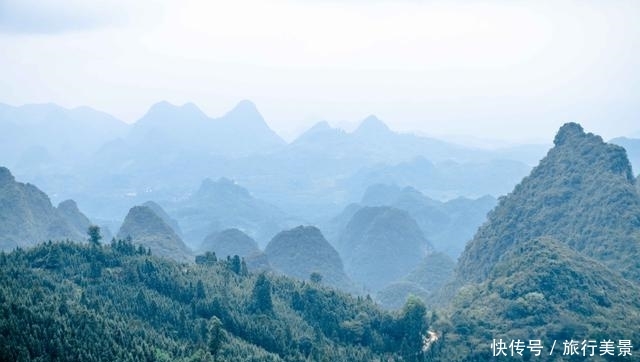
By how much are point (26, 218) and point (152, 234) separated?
70.2ft

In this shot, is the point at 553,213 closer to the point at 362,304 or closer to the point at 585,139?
the point at 585,139

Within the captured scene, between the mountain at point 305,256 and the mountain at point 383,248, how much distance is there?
55.7 ft

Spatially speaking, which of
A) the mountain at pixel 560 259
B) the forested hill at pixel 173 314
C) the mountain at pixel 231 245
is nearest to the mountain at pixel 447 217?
the mountain at pixel 231 245

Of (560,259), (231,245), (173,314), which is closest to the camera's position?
(173,314)

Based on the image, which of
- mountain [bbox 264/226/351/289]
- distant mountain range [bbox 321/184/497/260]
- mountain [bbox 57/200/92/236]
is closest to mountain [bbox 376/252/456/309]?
mountain [bbox 264/226/351/289]

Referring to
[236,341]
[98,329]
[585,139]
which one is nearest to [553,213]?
[585,139]

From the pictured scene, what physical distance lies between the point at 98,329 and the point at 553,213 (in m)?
47.4

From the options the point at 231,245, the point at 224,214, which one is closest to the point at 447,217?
the point at 224,214

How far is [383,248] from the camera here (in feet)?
396

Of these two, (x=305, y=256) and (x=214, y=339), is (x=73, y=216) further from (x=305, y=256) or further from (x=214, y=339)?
(x=214, y=339)

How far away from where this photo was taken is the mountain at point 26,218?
94.1 meters

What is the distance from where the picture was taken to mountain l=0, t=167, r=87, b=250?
94.1 meters

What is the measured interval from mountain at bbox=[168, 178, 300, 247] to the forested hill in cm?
9799

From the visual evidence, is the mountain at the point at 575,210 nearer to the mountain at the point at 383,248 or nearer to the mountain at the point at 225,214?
the mountain at the point at 383,248
